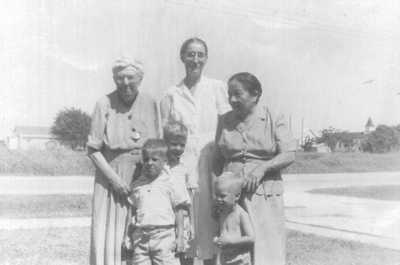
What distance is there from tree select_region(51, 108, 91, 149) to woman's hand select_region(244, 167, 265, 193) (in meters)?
66.0

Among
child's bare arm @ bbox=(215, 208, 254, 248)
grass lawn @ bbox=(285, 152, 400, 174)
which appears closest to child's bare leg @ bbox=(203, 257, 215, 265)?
child's bare arm @ bbox=(215, 208, 254, 248)

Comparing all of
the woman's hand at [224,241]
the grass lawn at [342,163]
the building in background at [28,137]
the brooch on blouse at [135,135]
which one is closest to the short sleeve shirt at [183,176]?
the brooch on blouse at [135,135]

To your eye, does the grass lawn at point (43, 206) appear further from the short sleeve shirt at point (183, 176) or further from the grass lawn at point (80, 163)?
the grass lawn at point (80, 163)

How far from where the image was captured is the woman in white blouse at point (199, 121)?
448 cm

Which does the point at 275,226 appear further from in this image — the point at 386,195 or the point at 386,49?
the point at 386,195

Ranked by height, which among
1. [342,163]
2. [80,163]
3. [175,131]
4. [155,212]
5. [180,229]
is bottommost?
[342,163]

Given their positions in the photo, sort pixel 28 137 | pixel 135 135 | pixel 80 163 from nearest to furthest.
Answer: pixel 135 135, pixel 80 163, pixel 28 137

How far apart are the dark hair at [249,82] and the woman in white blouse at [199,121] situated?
60cm

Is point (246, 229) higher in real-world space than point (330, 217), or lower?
higher

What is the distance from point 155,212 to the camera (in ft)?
13.0

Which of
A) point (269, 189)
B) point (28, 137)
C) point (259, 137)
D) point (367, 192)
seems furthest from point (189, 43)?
point (28, 137)

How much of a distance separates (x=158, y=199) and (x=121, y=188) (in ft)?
1.04

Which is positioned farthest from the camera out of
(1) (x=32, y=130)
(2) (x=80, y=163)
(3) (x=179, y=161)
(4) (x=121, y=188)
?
(1) (x=32, y=130)

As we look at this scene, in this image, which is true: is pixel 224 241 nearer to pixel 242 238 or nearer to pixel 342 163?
pixel 242 238
